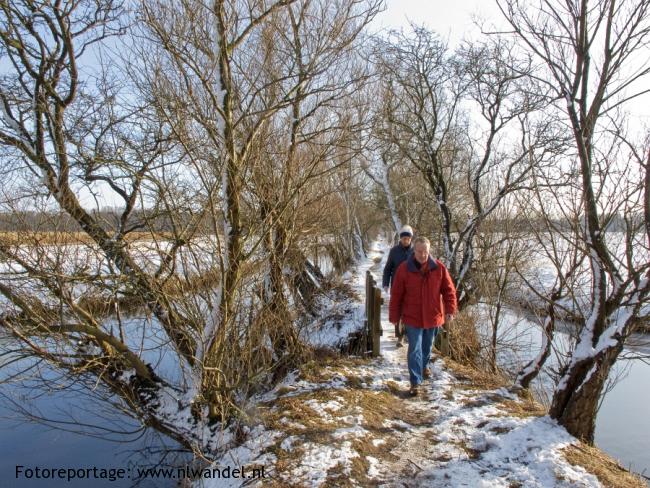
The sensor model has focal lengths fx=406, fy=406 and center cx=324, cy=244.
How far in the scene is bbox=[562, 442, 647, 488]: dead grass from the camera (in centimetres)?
334

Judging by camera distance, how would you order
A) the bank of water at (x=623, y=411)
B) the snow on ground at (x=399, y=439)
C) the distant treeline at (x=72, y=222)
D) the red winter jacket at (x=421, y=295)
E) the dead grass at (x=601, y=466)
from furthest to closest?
the bank of water at (x=623, y=411), the red winter jacket at (x=421, y=295), the distant treeline at (x=72, y=222), the snow on ground at (x=399, y=439), the dead grass at (x=601, y=466)

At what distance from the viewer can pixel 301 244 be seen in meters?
8.40

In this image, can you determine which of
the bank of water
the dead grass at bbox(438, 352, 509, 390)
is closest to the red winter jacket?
the dead grass at bbox(438, 352, 509, 390)

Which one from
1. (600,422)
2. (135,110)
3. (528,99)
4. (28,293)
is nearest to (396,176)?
(528,99)

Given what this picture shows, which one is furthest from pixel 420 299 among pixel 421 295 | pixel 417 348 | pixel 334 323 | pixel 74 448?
pixel 74 448

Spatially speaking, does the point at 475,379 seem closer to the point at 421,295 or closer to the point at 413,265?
the point at 421,295

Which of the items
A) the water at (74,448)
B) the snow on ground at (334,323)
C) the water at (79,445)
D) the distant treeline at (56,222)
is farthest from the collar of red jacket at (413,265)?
the water at (74,448)

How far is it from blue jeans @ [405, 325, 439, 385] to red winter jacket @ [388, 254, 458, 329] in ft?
0.38

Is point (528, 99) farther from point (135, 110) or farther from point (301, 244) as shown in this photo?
point (135, 110)

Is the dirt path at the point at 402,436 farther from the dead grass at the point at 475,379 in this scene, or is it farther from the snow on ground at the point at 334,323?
the snow on ground at the point at 334,323

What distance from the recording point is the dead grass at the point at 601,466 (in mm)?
3340

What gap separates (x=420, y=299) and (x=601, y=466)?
2.27 meters

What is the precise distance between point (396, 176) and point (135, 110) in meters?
16.3

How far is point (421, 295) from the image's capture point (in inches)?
195
